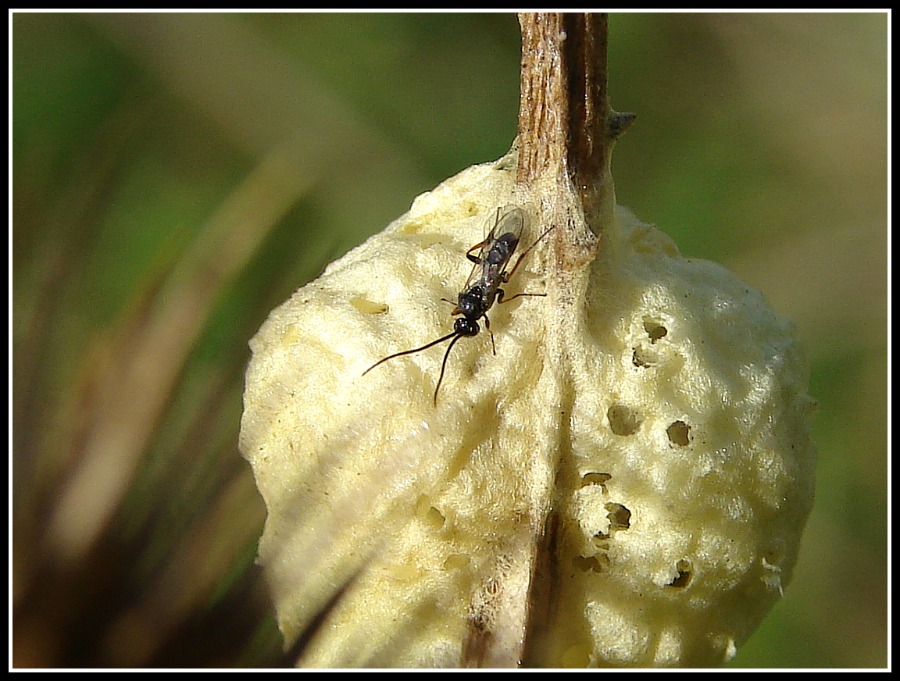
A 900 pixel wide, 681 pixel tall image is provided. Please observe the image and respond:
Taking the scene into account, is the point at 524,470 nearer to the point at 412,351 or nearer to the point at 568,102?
the point at 412,351

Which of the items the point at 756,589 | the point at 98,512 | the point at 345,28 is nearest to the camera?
the point at 98,512

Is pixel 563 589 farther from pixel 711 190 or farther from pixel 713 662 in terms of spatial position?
pixel 711 190

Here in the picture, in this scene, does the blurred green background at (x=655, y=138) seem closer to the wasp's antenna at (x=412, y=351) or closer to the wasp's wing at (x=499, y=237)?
the wasp's wing at (x=499, y=237)

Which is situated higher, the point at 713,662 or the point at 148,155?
the point at 148,155

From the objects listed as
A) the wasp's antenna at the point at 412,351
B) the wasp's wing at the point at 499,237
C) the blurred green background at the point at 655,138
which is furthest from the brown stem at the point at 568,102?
the blurred green background at the point at 655,138

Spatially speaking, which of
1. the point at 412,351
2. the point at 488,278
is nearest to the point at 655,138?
the point at 488,278

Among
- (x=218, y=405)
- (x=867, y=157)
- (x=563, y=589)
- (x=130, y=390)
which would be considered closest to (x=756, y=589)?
(x=563, y=589)

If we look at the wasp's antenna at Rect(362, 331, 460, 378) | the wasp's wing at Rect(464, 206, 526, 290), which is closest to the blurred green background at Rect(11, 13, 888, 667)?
the wasp's wing at Rect(464, 206, 526, 290)

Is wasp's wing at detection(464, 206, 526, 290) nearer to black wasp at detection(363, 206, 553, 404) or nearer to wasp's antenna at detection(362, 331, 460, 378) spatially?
black wasp at detection(363, 206, 553, 404)
